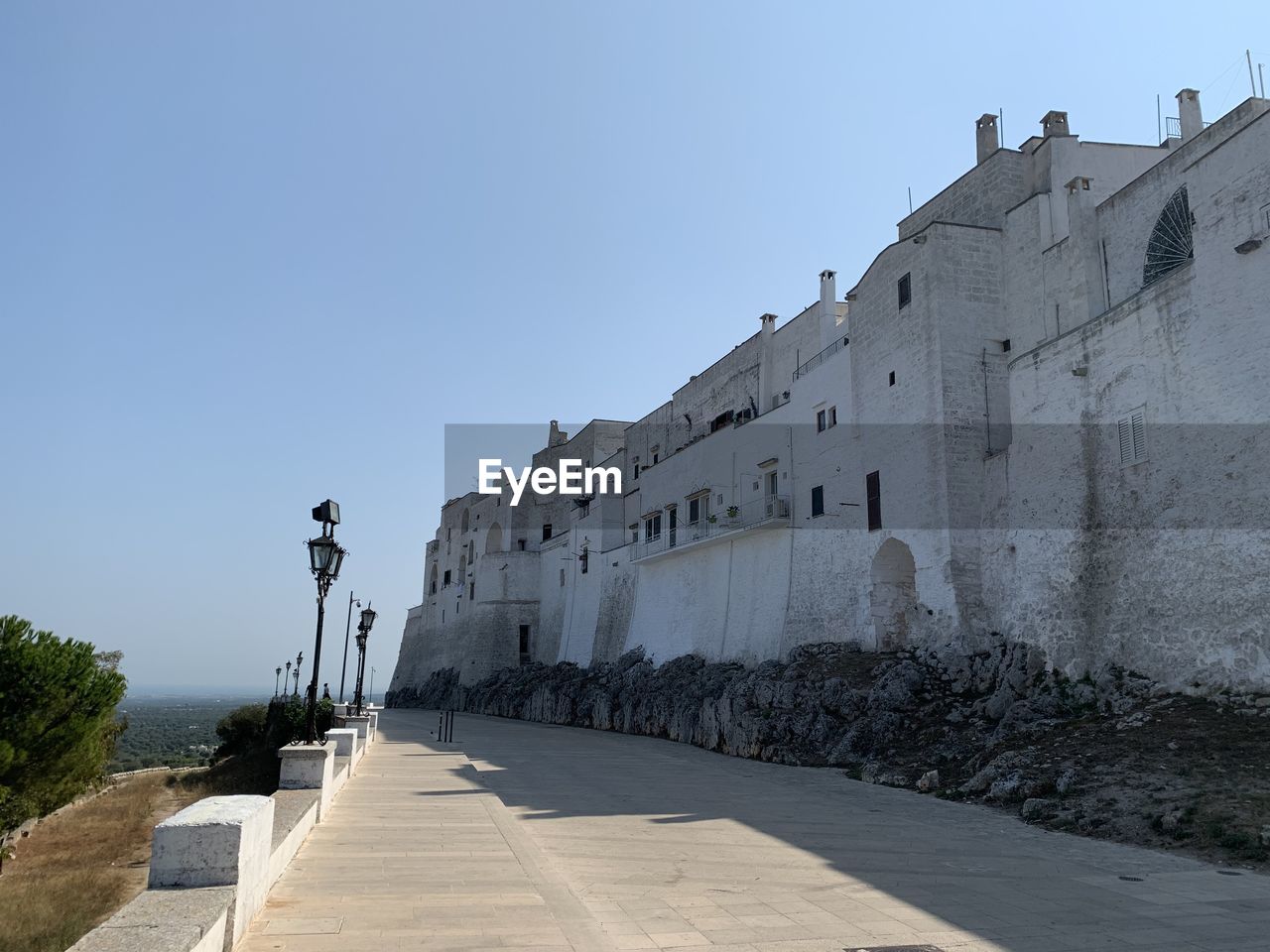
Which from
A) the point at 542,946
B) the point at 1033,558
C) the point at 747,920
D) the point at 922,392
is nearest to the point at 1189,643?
the point at 1033,558

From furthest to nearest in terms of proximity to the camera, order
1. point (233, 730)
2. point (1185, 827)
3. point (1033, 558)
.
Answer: point (233, 730) < point (1033, 558) < point (1185, 827)

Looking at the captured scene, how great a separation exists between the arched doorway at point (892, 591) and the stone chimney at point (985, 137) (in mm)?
9504

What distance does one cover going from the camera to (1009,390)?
18938 mm

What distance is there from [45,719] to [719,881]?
46.4 feet

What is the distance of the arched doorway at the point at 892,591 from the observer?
824 inches

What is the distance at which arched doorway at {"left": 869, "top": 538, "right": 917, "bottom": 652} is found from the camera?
68.7 ft

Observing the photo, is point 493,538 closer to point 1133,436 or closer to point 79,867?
point 79,867

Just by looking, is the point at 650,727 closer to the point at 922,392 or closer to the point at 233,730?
the point at 922,392

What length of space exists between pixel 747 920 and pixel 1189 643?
408 inches

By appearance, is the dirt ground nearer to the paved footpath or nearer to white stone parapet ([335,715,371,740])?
the paved footpath
